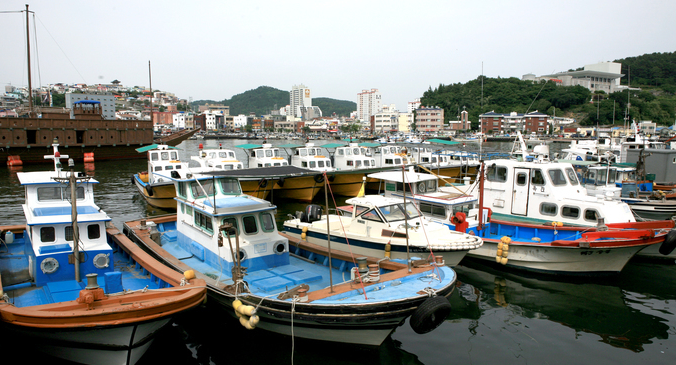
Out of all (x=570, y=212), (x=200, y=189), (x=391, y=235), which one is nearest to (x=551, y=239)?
(x=570, y=212)

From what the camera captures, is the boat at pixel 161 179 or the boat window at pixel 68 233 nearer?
the boat window at pixel 68 233

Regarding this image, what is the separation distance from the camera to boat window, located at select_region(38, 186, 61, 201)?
403 inches

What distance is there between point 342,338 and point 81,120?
1935 inches

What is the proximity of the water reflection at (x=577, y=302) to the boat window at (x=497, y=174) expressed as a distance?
3989 millimetres

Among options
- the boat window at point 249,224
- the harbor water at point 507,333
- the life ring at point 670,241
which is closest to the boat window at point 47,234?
the harbor water at point 507,333

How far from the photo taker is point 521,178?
1544 cm

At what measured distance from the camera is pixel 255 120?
625 ft

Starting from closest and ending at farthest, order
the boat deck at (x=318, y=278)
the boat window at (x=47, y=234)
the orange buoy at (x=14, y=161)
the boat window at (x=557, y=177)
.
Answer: the boat deck at (x=318, y=278) → the boat window at (x=47, y=234) → the boat window at (x=557, y=177) → the orange buoy at (x=14, y=161)

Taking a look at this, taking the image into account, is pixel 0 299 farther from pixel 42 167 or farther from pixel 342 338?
pixel 42 167

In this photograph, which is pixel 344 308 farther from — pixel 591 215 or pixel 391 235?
pixel 591 215

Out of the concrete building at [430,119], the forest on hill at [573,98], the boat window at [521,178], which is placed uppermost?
the forest on hill at [573,98]

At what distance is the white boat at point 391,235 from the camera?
38.0ft

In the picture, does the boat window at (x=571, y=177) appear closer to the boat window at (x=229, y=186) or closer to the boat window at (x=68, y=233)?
the boat window at (x=229, y=186)

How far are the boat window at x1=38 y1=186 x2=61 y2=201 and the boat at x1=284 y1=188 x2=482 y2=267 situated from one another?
22.3 feet
